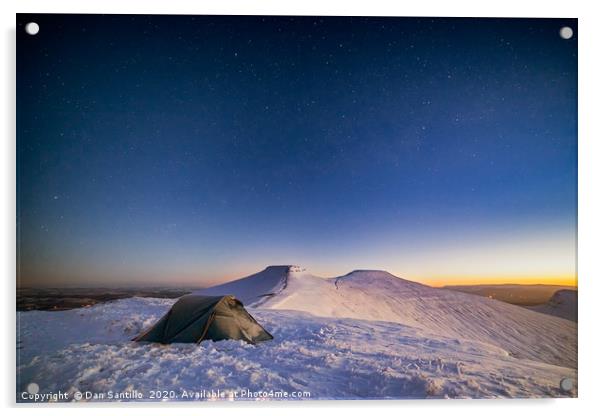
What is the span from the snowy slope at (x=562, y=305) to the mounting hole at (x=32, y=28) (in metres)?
4.66

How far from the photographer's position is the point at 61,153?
3.92 meters

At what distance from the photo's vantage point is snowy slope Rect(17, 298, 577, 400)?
12.3ft

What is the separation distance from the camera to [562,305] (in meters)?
3.98

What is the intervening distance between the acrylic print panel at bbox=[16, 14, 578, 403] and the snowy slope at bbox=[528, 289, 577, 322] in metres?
0.02

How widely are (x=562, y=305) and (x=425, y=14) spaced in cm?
265

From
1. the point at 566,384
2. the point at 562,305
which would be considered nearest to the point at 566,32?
the point at 562,305

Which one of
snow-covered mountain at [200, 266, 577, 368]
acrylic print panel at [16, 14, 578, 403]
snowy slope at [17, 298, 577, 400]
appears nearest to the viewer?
snowy slope at [17, 298, 577, 400]

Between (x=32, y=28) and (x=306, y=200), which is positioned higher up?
(x=32, y=28)

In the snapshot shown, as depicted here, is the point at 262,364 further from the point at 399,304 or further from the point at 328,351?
the point at 399,304

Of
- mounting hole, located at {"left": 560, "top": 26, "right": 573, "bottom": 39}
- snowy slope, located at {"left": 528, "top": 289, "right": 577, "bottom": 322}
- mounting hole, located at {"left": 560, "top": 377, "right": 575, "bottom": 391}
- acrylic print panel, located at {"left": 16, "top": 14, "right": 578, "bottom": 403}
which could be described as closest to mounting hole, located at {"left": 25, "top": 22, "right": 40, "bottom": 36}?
acrylic print panel, located at {"left": 16, "top": 14, "right": 578, "bottom": 403}

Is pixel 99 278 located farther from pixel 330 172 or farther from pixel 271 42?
pixel 271 42

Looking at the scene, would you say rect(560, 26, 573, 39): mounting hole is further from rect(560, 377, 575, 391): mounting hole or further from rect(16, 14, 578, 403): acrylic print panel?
rect(560, 377, 575, 391): mounting hole

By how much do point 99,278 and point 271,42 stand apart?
242cm
